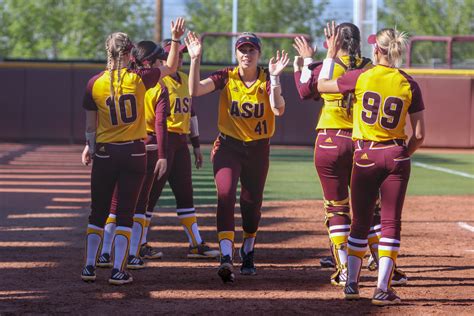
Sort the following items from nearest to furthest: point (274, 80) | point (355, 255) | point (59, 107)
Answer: point (355, 255), point (274, 80), point (59, 107)

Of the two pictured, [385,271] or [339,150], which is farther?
[339,150]

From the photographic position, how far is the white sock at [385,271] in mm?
7820

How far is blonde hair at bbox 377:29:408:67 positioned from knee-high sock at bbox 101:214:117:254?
284 cm

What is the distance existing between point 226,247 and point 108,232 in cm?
109

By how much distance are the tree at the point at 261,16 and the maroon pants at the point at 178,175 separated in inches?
1316

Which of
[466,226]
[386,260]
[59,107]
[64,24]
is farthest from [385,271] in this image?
[64,24]

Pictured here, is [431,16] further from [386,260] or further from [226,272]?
→ [386,260]

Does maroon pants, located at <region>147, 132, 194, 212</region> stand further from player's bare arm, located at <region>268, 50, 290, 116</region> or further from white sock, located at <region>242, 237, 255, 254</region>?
player's bare arm, located at <region>268, 50, 290, 116</region>

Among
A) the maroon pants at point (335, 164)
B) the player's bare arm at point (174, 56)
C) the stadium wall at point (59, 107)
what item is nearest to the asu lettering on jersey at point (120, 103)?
the player's bare arm at point (174, 56)

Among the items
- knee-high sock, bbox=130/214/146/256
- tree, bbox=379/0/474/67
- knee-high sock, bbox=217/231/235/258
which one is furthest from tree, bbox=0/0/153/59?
knee-high sock, bbox=217/231/235/258

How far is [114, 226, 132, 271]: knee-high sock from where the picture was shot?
28.1 ft

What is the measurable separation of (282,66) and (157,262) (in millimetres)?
2402

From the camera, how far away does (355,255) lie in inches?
316

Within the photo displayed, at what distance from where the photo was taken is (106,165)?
27.9 feet
